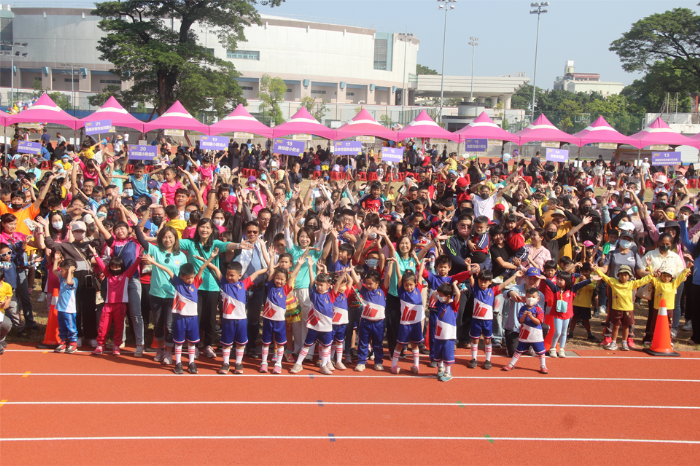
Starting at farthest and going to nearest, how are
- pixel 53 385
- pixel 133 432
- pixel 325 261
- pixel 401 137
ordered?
1. pixel 401 137
2. pixel 325 261
3. pixel 53 385
4. pixel 133 432

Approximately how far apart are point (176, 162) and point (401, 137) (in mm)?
8754

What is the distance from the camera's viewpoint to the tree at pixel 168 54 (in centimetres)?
3369

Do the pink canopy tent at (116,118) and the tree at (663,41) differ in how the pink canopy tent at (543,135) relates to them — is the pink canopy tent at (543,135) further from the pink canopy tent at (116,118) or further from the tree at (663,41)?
the tree at (663,41)

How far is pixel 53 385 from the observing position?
6.88 metres

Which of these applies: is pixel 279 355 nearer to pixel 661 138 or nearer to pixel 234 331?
pixel 234 331

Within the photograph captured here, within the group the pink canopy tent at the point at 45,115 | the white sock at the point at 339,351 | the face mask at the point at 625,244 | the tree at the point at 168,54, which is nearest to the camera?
the white sock at the point at 339,351

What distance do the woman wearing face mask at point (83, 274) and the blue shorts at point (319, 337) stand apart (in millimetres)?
2768

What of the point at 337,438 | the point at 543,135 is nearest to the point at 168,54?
the point at 543,135

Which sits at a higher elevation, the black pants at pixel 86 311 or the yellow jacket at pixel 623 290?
the yellow jacket at pixel 623 290

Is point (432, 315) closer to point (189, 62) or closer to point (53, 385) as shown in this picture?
point (53, 385)

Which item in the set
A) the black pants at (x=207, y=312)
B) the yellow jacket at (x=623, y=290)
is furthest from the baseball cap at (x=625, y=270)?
the black pants at (x=207, y=312)

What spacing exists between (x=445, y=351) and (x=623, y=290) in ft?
9.74

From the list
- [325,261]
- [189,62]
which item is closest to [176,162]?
[189,62]

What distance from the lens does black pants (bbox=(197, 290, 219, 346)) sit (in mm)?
7562
